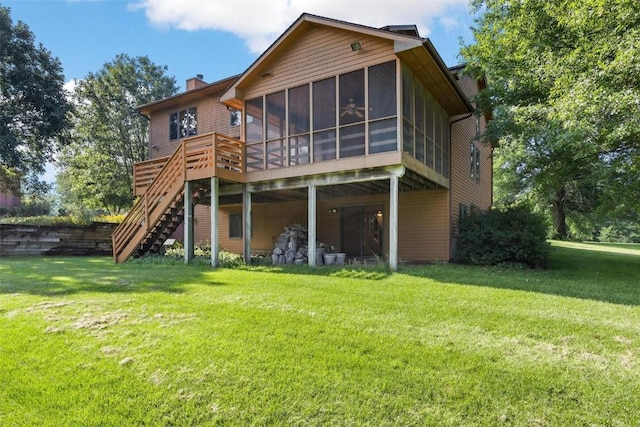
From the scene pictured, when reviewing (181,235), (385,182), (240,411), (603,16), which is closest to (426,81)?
(385,182)

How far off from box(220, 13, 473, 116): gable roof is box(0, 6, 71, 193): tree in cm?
1186

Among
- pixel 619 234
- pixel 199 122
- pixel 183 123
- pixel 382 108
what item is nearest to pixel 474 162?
pixel 382 108

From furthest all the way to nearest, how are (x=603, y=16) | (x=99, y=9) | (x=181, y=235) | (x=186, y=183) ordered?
1. (x=181, y=235)
2. (x=99, y=9)
3. (x=186, y=183)
4. (x=603, y=16)

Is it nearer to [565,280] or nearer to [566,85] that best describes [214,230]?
[565,280]

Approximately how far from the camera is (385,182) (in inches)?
448

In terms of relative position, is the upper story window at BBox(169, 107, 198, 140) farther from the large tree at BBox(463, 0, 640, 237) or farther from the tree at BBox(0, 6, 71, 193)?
the large tree at BBox(463, 0, 640, 237)

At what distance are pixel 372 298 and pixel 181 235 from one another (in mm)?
14121

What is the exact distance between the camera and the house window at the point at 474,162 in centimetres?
1483

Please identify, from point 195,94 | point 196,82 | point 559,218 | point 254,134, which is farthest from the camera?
point 559,218

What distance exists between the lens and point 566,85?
340 inches

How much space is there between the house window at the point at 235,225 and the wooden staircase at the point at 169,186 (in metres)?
3.95

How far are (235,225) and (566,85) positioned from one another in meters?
12.3

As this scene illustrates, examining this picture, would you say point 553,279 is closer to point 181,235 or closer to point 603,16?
point 603,16

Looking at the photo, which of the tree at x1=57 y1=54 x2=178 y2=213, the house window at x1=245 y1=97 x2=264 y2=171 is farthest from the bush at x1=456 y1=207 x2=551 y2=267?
the tree at x1=57 y1=54 x2=178 y2=213
